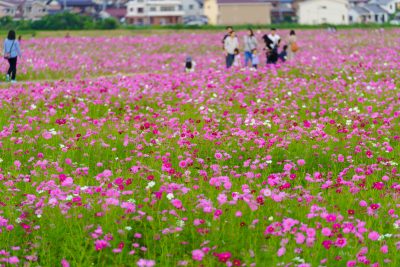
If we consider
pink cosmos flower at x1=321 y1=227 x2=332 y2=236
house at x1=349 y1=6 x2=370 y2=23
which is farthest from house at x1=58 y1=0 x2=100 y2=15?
pink cosmos flower at x1=321 y1=227 x2=332 y2=236

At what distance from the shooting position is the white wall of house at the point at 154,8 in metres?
109

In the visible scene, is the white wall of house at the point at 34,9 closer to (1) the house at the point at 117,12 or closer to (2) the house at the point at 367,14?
(1) the house at the point at 117,12

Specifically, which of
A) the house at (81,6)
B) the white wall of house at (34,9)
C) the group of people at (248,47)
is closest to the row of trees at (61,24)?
the white wall of house at (34,9)

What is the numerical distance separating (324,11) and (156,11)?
26.7 metres

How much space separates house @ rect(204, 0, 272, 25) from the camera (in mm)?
98562

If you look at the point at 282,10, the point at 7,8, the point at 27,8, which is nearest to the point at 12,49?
the point at 282,10

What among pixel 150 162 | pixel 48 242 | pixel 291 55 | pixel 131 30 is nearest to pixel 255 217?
pixel 48 242

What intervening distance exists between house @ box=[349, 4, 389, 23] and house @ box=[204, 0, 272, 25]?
22964 mm

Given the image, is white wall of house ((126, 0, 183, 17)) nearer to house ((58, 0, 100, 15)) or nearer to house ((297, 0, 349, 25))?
house ((58, 0, 100, 15))

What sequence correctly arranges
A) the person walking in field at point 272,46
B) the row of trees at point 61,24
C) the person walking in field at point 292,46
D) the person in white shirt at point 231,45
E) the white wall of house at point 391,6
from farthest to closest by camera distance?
the white wall of house at point 391,6
the row of trees at point 61,24
the person walking in field at point 292,46
the person walking in field at point 272,46
the person in white shirt at point 231,45

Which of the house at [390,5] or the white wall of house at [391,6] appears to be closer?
the house at [390,5]

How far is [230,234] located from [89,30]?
68.1 meters

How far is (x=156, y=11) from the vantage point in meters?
110

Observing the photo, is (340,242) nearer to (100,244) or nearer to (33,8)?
(100,244)
